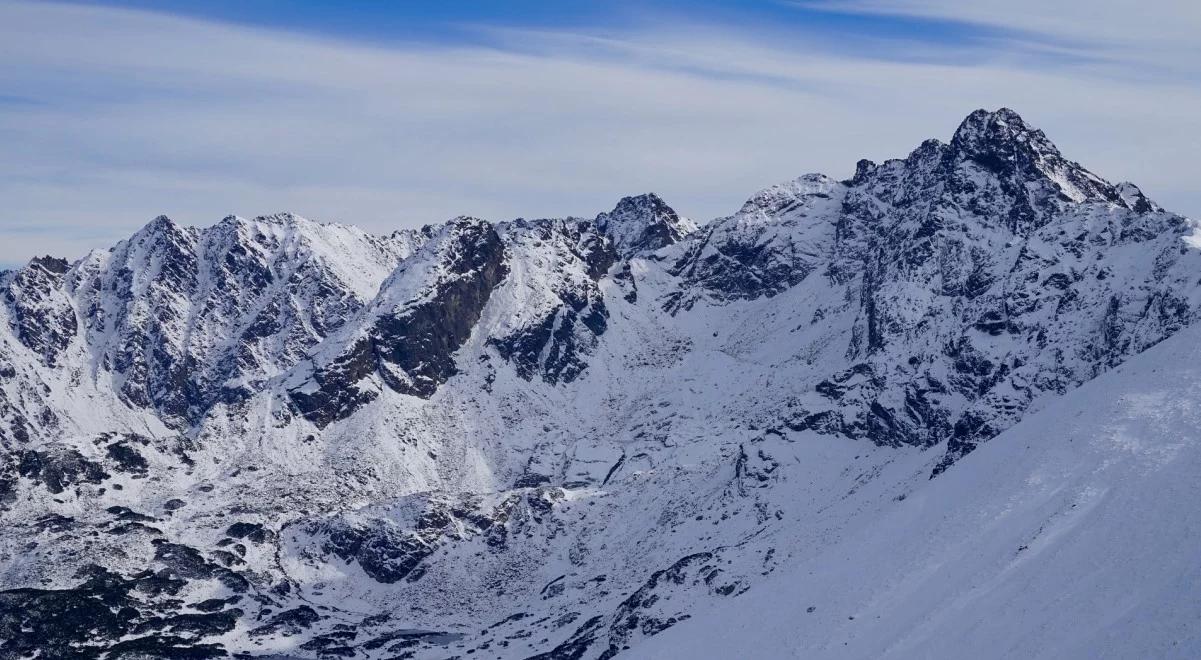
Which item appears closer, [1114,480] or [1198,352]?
[1114,480]

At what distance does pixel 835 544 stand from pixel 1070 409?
1167 inches

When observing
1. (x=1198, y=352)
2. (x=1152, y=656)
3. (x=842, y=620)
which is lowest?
(x=842, y=620)

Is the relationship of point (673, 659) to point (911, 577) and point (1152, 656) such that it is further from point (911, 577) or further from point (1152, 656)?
point (1152, 656)

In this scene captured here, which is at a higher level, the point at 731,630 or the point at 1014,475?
the point at 1014,475

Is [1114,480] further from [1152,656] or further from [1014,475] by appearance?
[1152,656]

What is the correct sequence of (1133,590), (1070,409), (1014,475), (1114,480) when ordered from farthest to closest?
(1070,409), (1014,475), (1114,480), (1133,590)

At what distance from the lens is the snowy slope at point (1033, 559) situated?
11344 centimetres

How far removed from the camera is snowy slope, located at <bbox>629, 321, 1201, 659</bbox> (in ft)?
372

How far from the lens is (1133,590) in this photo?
113688 mm

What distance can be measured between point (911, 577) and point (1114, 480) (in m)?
20.2

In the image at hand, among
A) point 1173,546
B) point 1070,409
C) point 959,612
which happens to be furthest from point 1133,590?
point 1070,409

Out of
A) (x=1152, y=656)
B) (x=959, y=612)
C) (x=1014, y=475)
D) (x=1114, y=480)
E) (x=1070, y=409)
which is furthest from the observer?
(x=1070, y=409)

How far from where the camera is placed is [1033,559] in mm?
130375

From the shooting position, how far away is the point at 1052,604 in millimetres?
118812
